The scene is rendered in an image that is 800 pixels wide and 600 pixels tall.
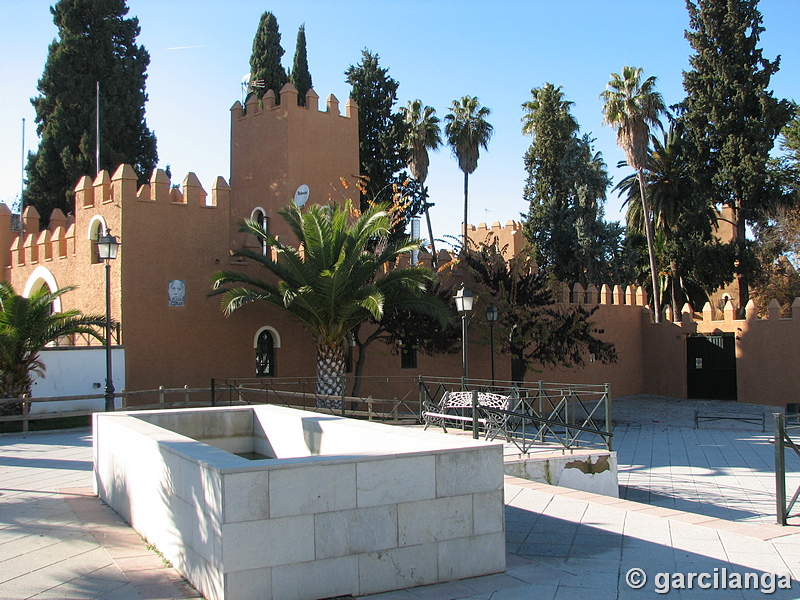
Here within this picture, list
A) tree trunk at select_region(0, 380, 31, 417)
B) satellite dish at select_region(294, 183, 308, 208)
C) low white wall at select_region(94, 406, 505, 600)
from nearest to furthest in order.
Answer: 1. low white wall at select_region(94, 406, 505, 600)
2. tree trunk at select_region(0, 380, 31, 417)
3. satellite dish at select_region(294, 183, 308, 208)

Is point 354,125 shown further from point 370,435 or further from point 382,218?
point 370,435

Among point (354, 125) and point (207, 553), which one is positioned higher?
point (354, 125)

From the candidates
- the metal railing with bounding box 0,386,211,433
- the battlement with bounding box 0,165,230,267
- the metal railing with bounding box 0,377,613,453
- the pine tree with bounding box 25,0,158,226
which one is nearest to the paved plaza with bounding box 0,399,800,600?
the metal railing with bounding box 0,377,613,453

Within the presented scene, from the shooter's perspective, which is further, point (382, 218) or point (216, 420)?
point (382, 218)

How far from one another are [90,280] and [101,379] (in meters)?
3.12

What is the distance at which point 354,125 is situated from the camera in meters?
23.8

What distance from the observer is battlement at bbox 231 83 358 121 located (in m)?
22.2

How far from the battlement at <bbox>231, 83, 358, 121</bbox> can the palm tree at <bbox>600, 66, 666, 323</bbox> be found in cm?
1152

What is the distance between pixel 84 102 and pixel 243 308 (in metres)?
11.6

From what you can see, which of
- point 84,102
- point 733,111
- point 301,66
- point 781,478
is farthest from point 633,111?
point 781,478

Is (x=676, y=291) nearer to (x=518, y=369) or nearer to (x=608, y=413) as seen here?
(x=518, y=369)

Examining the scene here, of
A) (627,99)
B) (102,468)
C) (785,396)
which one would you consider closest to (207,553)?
(102,468)

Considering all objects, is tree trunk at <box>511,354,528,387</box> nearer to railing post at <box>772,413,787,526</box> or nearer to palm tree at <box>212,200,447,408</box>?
palm tree at <box>212,200,447,408</box>

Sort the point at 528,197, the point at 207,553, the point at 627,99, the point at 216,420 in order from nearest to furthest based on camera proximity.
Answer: the point at 207,553, the point at 216,420, the point at 627,99, the point at 528,197
